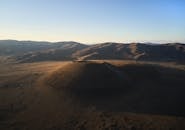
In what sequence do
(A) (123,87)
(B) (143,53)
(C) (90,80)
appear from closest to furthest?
1. (A) (123,87)
2. (C) (90,80)
3. (B) (143,53)

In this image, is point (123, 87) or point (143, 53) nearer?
point (123, 87)

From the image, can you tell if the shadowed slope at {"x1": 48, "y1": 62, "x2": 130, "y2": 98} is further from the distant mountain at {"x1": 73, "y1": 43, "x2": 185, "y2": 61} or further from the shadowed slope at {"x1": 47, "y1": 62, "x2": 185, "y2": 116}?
the distant mountain at {"x1": 73, "y1": 43, "x2": 185, "y2": 61}

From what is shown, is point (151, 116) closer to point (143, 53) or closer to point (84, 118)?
point (84, 118)

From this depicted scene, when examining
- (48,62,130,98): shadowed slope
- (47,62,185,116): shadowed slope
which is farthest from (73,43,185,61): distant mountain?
(48,62,130,98): shadowed slope

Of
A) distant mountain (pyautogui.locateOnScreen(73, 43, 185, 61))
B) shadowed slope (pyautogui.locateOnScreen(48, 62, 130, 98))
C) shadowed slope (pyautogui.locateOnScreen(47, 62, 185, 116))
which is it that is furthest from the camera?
distant mountain (pyautogui.locateOnScreen(73, 43, 185, 61))

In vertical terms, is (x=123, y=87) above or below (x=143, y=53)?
above

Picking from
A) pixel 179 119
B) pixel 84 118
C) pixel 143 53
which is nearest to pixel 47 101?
pixel 84 118

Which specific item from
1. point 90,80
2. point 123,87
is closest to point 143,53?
point 123,87

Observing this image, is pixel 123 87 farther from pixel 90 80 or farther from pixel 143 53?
pixel 143 53

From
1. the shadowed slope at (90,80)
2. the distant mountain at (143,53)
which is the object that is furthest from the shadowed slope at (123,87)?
the distant mountain at (143,53)

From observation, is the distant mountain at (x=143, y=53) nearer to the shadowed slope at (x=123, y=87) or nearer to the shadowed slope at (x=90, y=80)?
the shadowed slope at (x=123, y=87)

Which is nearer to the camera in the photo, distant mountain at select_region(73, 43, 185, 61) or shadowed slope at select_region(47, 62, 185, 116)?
shadowed slope at select_region(47, 62, 185, 116)
